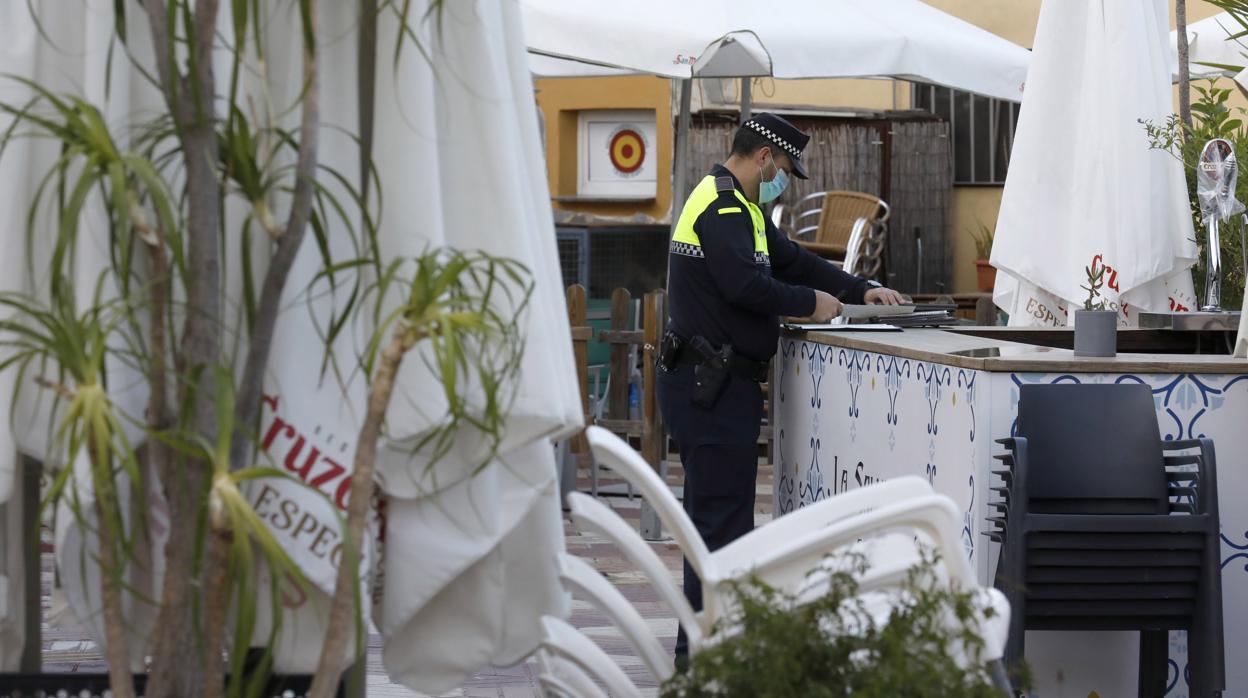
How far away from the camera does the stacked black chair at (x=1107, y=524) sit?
436 centimetres

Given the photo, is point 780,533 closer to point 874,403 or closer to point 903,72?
point 874,403

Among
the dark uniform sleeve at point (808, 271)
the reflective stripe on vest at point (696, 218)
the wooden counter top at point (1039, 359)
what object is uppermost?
the reflective stripe on vest at point (696, 218)

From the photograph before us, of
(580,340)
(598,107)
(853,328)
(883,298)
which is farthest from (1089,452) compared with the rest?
(598,107)

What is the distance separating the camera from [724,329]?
595cm

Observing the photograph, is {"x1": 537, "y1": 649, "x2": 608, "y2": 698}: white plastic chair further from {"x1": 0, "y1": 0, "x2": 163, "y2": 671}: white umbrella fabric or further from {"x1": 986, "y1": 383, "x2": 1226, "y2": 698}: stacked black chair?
{"x1": 986, "y1": 383, "x2": 1226, "y2": 698}: stacked black chair

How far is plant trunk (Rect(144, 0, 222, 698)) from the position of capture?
228cm

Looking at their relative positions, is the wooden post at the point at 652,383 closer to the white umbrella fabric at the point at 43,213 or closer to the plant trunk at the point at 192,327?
the white umbrella fabric at the point at 43,213

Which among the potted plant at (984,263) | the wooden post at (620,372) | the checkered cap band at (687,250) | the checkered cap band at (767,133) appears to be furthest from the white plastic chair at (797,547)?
the potted plant at (984,263)

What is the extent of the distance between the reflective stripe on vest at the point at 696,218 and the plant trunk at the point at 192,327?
144 inches

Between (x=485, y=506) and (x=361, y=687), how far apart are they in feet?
1.36

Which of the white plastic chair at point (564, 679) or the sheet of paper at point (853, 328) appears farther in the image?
the sheet of paper at point (853, 328)

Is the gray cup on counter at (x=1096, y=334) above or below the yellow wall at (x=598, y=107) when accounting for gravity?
below

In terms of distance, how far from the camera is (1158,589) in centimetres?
443

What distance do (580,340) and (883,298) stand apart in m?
2.42
